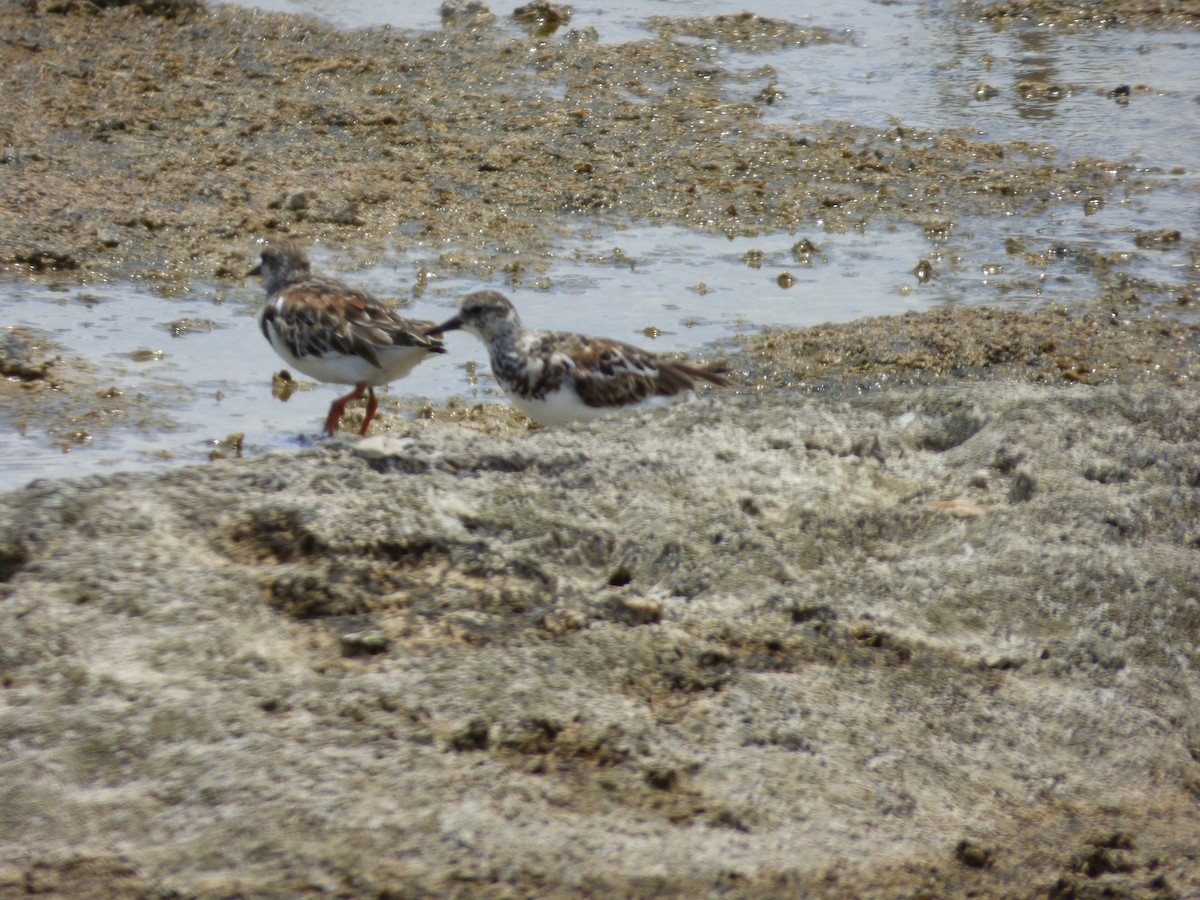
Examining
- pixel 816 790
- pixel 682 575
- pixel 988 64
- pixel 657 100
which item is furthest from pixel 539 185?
pixel 816 790

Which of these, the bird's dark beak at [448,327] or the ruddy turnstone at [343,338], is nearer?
the ruddy turnstone at [343,338]

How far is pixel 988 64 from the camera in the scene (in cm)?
1332

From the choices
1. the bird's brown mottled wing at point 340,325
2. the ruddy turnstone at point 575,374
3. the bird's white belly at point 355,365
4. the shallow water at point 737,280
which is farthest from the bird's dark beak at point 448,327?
the shallow water at point 737,280

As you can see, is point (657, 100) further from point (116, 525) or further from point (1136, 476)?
point (116, 525)

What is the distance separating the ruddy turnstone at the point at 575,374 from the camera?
615cm

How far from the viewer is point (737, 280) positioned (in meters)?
8.54

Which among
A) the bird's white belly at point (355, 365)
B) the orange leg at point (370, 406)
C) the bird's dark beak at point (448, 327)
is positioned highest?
the bird's dark beak at point (448, 327)

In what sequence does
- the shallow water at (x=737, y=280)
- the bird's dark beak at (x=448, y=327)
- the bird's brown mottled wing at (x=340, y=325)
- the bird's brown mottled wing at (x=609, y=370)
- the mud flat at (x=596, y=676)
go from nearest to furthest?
the mud flat at (x=596, y=676), the bird's brown mottled wing at (x=609, y=370), the bird's brown mottled wing at (x=340, y=325), the bird's dark beak at (x=448, y=327), the shallow water at (x=737, y=280)

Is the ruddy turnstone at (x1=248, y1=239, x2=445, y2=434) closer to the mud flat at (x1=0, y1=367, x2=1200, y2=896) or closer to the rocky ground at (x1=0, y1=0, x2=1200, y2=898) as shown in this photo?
the rocky ground at (x1=0, y1=0, x2=1200, y2=898)

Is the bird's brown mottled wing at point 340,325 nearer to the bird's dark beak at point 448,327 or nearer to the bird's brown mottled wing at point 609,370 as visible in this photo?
the bird's dark beak at point 448,327

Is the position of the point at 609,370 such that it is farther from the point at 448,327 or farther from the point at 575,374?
the point at 448,327

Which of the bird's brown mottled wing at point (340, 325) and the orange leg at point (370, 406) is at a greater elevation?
the bird's brown mottled wing at point (340, 325)

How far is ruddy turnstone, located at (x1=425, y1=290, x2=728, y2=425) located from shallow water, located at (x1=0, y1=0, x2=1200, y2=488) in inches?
35.9

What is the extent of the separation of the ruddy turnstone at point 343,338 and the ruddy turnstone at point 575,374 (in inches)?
17.0
